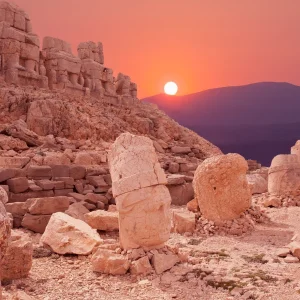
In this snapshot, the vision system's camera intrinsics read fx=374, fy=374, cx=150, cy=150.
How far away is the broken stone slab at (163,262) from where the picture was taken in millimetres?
4641

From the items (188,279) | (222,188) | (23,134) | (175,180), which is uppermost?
(23,134)

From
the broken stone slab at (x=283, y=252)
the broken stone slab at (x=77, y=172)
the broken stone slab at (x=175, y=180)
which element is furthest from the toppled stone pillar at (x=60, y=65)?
the broken stone slab at (x=283, y=252)

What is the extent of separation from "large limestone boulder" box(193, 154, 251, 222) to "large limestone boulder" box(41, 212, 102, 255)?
8.47ft

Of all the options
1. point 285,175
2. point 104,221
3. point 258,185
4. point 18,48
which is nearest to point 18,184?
point 104,221

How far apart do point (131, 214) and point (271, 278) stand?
6.15ft

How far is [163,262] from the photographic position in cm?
471

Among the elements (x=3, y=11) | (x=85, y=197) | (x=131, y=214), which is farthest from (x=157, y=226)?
(x=3, y=11)

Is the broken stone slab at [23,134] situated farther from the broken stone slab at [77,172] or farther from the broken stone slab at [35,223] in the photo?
the broken stone slab at [35,223]

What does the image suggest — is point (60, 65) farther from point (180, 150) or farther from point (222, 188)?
point (222, 188)

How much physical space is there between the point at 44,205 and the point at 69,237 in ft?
4.98

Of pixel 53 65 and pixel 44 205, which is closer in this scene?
pixel 44 205

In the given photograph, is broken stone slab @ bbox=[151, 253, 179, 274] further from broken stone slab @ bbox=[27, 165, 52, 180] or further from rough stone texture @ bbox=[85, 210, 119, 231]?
broken stone slab @ bbox=[27, 165, 52, 180]

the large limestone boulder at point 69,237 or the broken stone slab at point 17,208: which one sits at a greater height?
the broken stone slab at point 17,208

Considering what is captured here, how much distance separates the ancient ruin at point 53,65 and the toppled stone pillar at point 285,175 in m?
13.1
